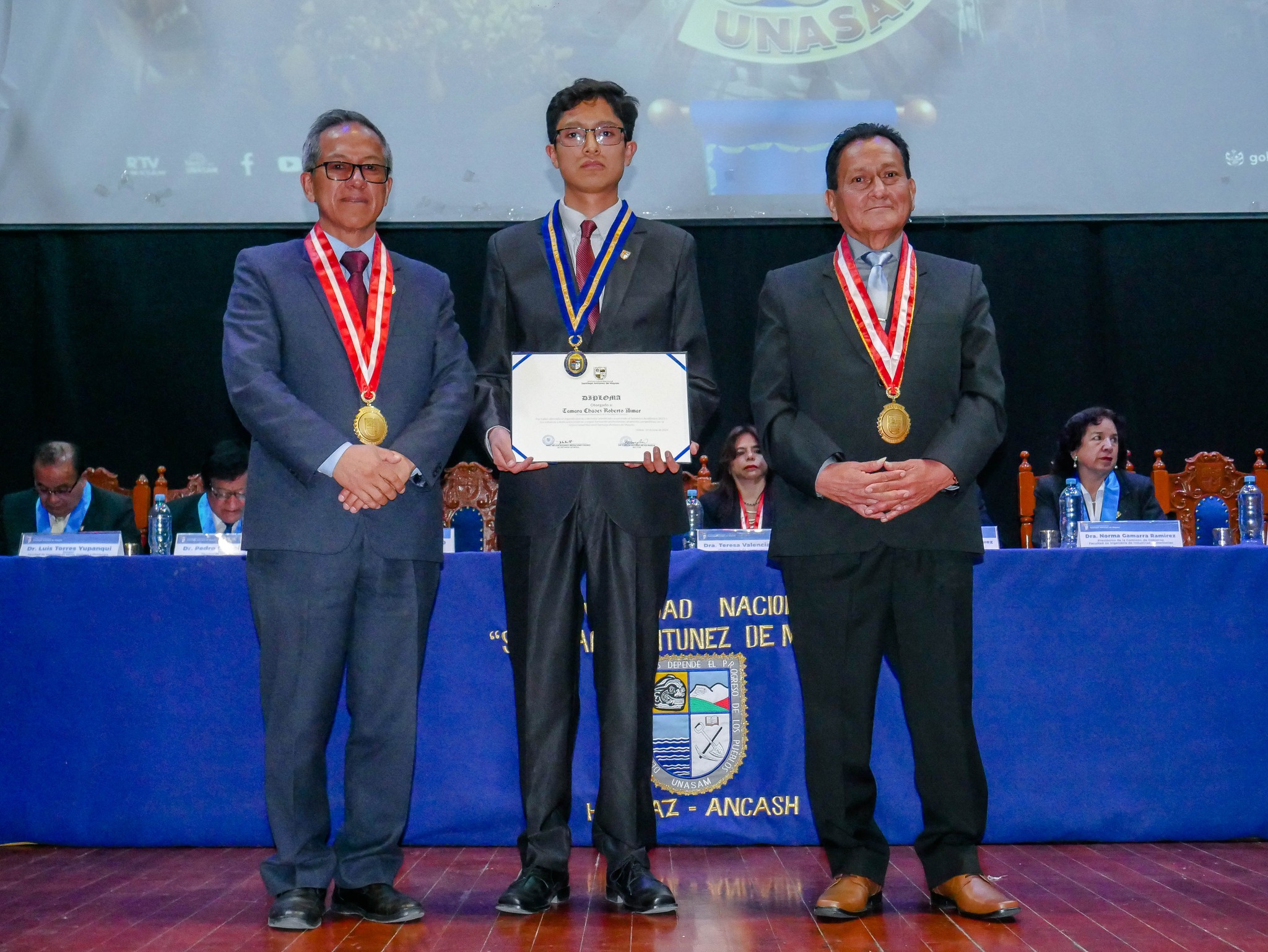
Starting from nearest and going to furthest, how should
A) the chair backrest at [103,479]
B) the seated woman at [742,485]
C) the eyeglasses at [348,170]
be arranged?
1. the eyeglasses at [348,170]
2. the seated woman at [742,485]
3. the chair backrest at [103,479]

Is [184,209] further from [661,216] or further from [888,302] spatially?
[888,302]

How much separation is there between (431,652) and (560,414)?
1120mm

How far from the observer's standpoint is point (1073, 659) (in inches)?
133

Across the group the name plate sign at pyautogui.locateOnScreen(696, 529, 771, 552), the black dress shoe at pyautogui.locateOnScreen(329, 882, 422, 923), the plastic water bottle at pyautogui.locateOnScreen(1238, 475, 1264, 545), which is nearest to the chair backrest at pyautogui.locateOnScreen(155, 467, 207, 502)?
the name plate sign at pyautogui.locateOnScreen(696, 529, 771, 552)

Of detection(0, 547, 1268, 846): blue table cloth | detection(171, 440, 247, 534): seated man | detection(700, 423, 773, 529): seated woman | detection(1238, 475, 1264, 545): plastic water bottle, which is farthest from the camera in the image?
detection(700, 423, 773, 529): seated woman

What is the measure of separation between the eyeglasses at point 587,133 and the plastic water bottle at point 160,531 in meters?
1.92

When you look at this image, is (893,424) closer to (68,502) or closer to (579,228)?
(579,228)

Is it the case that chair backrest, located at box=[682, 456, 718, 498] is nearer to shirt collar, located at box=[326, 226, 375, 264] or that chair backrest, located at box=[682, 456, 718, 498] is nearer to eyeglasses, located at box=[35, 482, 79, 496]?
shirt collar, located at box=[326, 226, 375, 264]

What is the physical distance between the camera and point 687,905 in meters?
2.74

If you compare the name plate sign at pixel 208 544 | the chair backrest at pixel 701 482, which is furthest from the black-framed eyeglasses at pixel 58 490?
the chair backrest at pixel 701 482

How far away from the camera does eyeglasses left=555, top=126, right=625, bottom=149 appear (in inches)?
107

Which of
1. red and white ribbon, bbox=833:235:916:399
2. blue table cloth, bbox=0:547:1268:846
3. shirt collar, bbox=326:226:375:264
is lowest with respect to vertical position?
blue table cloth, bbox=0:547:1268:846

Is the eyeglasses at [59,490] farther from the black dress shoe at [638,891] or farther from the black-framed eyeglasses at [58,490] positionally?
the black dress shoe at [638,891]

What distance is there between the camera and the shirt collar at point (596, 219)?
9.10 feet
